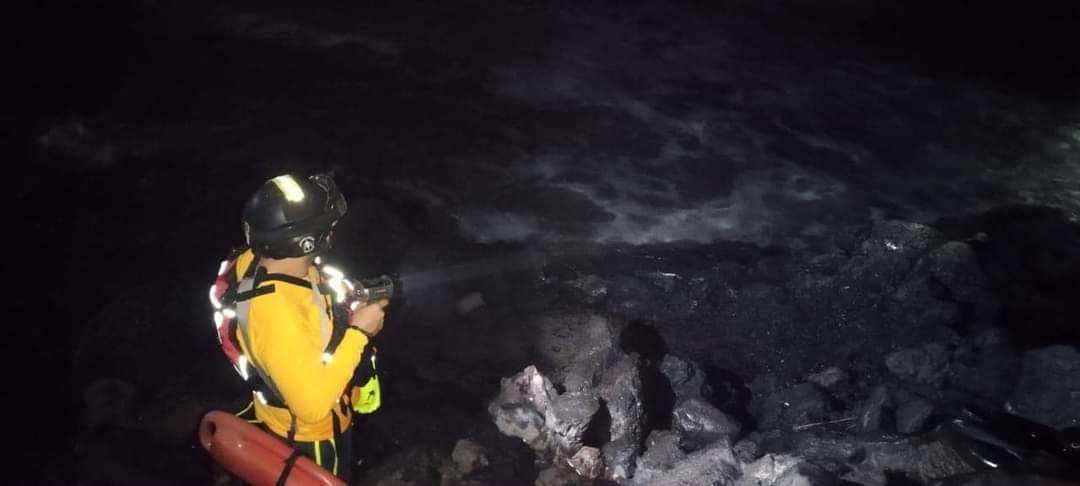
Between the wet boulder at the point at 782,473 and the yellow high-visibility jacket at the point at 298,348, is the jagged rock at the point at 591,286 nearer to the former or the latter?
the wet boulder at the point at 782,473

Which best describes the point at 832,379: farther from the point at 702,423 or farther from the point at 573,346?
the point at 573,346

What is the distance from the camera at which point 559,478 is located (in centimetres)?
441

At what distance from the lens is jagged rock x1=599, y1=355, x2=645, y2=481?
4477mm

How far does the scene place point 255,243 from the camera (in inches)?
116

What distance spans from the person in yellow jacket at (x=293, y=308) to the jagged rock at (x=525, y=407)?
1.64 meters

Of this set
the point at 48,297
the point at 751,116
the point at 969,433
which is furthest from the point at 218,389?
the point at 751,116

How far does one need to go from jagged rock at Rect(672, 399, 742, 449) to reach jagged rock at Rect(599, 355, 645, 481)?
0.26 meters

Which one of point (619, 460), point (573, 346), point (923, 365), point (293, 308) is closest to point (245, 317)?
point (293, 308)

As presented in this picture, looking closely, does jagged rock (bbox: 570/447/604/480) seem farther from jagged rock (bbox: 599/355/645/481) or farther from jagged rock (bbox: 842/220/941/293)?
jagged rock (bbox: 842/220/941/293)

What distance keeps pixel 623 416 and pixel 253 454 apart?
2.23 m

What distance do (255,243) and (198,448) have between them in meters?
1.52

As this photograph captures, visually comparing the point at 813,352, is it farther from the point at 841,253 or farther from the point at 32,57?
the point at 32,57

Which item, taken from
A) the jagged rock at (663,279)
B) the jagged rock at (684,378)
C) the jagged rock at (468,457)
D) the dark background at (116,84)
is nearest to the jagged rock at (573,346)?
the jagged rock at (684,378)

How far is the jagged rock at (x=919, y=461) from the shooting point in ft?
14.1
